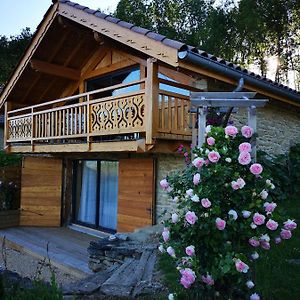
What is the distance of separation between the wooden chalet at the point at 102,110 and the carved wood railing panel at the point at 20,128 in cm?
3

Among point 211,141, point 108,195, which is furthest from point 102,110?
point 211,141

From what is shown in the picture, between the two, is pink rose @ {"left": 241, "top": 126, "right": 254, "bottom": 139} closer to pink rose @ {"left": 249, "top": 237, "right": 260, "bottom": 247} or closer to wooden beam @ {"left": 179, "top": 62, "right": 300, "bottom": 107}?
pink rose @ {"left": 249, "top": 237, "right": 260, "bottom": 247}

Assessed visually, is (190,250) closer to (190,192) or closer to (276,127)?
(190,192)

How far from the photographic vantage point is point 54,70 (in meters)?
10.5

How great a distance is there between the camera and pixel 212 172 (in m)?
3.11

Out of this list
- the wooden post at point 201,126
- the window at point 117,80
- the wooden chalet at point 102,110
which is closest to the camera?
the wooden post at point 201,126

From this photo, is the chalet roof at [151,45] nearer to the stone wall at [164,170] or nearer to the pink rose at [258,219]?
the stone wall at [164,170]

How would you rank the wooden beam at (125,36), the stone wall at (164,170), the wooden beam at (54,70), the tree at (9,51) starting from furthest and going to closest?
the tree at (9,51)
the wooden beam at (54,70)
the stone wall at (164,170)
the wooden beam at (125,36)

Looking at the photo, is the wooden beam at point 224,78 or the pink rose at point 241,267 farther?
the wooden beam at point 224,78

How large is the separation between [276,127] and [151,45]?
5.19 meters

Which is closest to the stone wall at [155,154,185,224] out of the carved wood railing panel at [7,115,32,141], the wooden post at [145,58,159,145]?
the wooden post at [145,58,159,145]

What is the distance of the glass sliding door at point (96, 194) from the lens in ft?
32.4

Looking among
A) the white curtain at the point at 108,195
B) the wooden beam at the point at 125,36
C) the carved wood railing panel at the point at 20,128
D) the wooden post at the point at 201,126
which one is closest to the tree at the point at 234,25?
the white curtain at the point at 108,195

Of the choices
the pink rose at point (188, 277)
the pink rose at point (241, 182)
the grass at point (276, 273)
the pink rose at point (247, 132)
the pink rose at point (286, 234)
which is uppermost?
the pink rose at point (247, 132)
